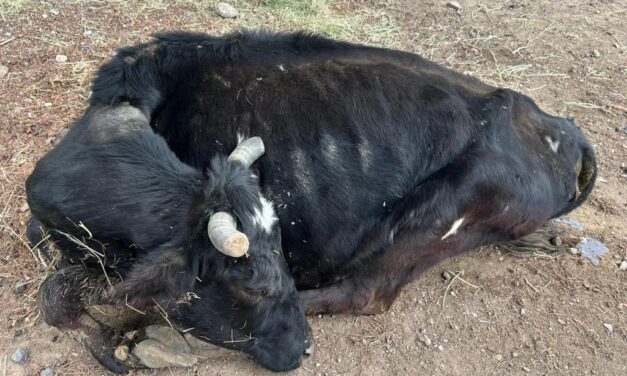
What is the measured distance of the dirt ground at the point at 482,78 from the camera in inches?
138

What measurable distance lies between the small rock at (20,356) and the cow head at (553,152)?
325 centimetres

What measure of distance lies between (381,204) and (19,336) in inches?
93.8

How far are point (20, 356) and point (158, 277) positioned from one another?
4.13 feet

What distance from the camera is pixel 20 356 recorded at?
3.39 meters

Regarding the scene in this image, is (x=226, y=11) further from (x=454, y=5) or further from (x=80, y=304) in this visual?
(x=80, y=304)

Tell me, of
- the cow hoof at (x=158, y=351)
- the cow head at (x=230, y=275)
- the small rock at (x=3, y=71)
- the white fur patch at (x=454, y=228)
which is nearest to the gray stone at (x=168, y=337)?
the cow hoof at (x=158, y=351)

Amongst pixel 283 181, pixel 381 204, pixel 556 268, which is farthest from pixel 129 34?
pixel 556 268

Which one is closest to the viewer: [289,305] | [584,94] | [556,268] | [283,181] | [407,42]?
[289,305]

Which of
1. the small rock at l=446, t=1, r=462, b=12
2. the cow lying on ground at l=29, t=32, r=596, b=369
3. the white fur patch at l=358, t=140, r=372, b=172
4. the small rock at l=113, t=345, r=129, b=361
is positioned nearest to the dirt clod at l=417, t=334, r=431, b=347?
the cow lying on ground at l=29, t=32, r=596, b=369

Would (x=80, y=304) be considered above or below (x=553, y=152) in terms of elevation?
below

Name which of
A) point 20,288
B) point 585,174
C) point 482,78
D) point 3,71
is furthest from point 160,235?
point 482,78

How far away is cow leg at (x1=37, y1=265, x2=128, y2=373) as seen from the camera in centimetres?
318

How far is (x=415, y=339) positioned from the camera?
143 inches

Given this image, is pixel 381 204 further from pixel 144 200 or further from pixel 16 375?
pixel 16 375
